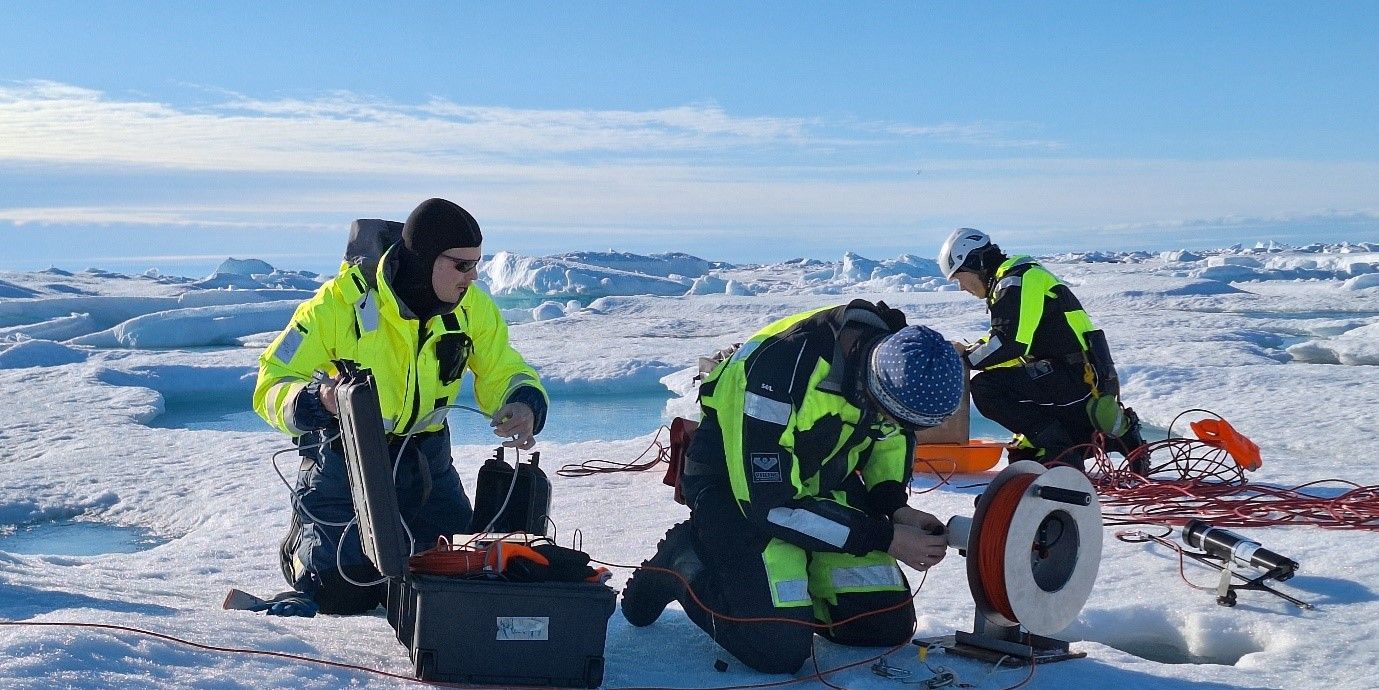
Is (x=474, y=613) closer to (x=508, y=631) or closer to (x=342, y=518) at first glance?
(x=508, y=631)

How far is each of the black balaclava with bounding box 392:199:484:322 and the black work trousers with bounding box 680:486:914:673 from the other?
96 cm

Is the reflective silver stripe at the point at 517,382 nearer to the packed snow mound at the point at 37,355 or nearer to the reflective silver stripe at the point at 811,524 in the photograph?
the reflective silver stripe at the point at 811,524

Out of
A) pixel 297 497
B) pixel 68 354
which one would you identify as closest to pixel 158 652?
pixel 297 497

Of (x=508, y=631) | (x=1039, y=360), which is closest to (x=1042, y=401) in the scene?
(x=1039, y=360)

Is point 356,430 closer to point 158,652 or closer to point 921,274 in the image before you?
point 158,652

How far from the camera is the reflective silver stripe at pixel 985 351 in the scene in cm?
529

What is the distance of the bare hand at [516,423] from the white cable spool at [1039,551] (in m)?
1.22

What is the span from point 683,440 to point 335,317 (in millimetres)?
1460

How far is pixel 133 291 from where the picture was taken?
34.5 meters

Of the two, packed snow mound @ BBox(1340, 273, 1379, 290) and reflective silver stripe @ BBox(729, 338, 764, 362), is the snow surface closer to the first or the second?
reflective silver stripe @ BBox(729, 338, 764, 362)

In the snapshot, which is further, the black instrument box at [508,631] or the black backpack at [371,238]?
the black backpack at [371,238]

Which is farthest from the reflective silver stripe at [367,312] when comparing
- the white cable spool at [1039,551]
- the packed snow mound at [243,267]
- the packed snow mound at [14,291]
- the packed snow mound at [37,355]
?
the packed snow mound at [243,267]

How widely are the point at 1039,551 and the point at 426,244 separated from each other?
5.93 ft

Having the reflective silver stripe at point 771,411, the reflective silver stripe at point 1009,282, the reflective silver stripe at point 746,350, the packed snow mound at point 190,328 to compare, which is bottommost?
the packed snow mound at point 190,328
